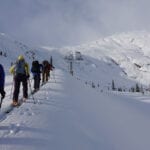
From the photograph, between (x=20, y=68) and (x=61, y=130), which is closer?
(x=61, y=130)

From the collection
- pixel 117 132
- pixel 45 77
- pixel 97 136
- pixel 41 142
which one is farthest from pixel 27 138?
pixel 45 77

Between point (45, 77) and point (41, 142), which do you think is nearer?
point (41, 142)

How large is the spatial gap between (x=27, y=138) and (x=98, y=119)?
6.98 meters

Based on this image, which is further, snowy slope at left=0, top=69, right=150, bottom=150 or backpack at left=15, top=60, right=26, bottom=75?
backpack at left=15, top=60, right=26, bottom=75

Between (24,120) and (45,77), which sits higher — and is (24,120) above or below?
below

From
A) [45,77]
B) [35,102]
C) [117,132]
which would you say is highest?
[45,77]

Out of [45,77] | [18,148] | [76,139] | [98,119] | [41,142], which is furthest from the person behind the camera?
[45,77]

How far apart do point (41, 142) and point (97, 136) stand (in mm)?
3474

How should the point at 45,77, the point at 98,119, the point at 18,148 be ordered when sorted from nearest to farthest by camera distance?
the point at 18,148
the point at 98,119
the point at 45,77

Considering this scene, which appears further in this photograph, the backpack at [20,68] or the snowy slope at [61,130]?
the backpack at [20,68]

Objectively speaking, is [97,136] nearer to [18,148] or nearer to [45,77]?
[18,148]

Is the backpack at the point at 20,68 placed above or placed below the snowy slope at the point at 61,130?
above

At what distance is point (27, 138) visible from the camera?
11.5 metres

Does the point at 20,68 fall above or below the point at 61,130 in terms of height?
above
